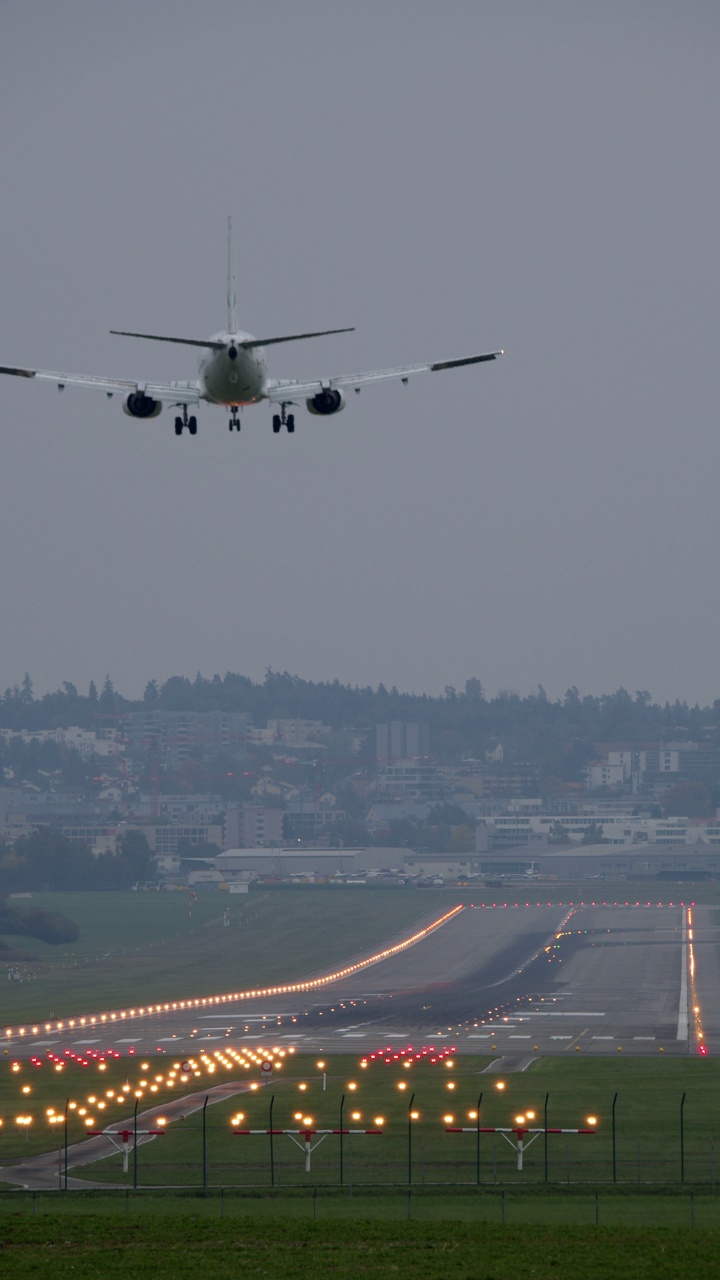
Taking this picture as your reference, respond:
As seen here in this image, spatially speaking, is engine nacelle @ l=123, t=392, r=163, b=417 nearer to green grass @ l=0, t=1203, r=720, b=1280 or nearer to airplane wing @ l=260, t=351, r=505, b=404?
airplane wing @ l=260, t=351, r=505, b=404

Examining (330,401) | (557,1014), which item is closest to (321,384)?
(330,401)

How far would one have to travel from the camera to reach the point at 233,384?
218 feet

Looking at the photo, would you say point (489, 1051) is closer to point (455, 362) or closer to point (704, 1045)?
point (704, 1045)

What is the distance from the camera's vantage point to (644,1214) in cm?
6216

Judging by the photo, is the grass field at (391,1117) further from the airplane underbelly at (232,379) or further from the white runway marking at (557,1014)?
the airplane underbelly at (232,379)

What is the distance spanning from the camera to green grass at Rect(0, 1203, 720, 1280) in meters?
54.9

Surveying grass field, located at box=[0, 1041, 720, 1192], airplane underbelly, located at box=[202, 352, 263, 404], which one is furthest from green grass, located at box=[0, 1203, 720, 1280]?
airplane underbelly, located at box=[202, 352, 263, 404]

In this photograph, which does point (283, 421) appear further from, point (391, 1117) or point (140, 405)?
point (391, 1117)

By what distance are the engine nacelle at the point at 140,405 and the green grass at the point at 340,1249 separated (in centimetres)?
2916

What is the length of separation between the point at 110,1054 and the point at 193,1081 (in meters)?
14.0

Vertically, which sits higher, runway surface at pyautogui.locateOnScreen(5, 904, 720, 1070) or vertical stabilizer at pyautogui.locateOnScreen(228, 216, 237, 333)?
vertical stabilizer at pyautogui.locateOnScreen(228, 216, 237, 333)

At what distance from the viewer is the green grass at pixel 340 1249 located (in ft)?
180

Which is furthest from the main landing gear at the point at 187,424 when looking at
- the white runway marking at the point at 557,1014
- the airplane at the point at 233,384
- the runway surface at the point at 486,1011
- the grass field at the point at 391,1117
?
the white runway marking at the point at 557,1014

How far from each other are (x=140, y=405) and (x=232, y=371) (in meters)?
4.92
